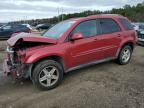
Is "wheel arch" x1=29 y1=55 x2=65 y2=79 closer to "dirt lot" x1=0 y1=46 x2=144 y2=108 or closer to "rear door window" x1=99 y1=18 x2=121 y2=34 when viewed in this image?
"dirt lot" x1=0 y1=46 x2=144 y2=108

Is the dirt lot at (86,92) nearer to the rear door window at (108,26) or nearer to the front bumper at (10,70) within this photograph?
the front bumper at (10,70)

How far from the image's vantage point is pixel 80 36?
5859 mm

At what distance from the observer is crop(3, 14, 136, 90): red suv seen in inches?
212

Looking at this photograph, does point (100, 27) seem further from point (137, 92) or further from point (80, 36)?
point (137, 92)

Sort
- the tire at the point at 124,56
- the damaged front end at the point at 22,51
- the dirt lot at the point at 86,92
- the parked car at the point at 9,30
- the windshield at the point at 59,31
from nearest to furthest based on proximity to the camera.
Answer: the dirt lot at the point at 86,92, the damaged front end at the point at 22,51, the windshield at the point at 59,31, the tire at the point at 124,56, the parked car at the point at 9,30

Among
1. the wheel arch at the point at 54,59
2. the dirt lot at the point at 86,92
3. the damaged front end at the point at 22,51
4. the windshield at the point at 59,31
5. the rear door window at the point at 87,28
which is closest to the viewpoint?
the dirt lot at the point at 86,92

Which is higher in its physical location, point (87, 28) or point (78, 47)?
point (87, 28)

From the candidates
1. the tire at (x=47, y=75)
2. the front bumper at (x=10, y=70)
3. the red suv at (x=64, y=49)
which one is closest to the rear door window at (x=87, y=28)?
the red suv at (x=64, y=49)

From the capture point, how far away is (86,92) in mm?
5266

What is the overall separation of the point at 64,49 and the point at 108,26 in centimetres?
199

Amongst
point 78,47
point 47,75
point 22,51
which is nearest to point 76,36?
point 78,47

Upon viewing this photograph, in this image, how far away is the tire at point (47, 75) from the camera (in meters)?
5.35

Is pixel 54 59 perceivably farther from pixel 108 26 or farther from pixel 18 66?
pixel 108 26

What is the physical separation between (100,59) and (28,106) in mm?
2881
